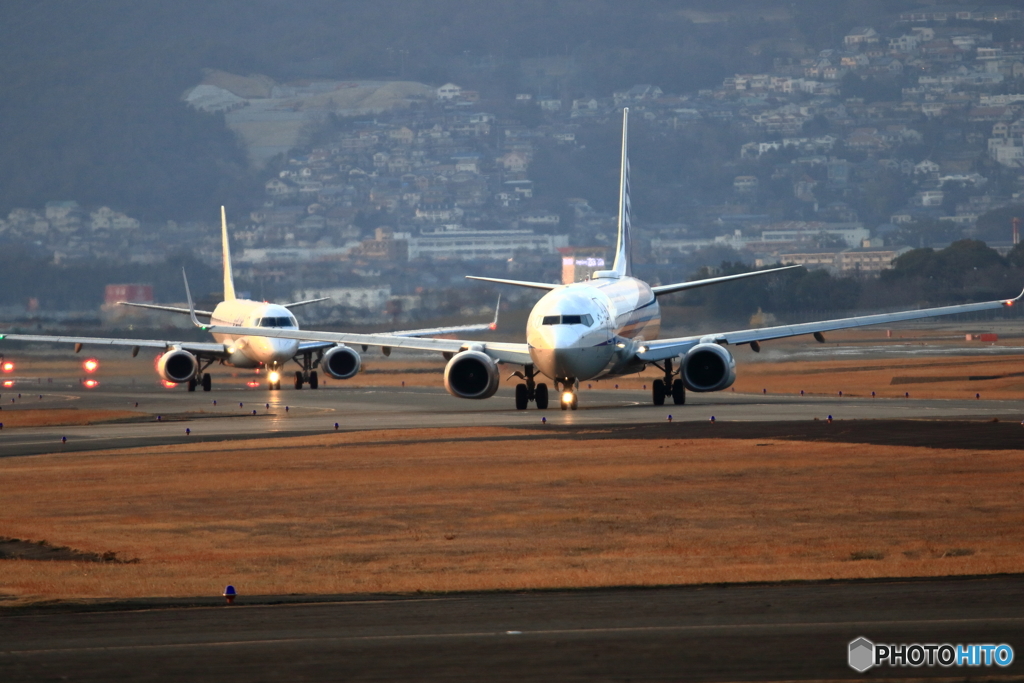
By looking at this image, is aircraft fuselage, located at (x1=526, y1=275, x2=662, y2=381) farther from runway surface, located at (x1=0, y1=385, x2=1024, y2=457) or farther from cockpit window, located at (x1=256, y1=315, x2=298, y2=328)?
cockpit window, located at (x1=256, y1=315, x2=298, y2=328)

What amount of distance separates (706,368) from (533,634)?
102ft

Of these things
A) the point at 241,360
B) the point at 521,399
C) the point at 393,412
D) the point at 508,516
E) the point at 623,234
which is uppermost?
the point at 623,234

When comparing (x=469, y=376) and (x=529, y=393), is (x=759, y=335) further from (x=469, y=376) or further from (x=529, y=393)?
(x=469, y=376)

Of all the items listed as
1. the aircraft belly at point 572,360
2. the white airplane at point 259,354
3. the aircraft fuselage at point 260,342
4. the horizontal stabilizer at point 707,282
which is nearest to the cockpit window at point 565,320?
the aircraft belly at point 572,360

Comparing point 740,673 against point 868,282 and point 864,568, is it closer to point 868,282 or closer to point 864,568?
point 864,568

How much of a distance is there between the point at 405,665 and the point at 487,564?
5629 millimetres

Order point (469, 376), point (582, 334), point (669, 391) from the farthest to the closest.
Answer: point (669, 391) → point (469, 376) → point (582, 334)

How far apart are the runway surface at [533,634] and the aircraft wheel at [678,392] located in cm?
2968

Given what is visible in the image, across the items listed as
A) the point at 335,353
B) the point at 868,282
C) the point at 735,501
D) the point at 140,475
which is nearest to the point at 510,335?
the point at 335,353

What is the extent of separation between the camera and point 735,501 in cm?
2203

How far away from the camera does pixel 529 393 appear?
45469 millimetres

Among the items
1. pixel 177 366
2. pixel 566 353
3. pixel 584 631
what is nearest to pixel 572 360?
pixel 566 353

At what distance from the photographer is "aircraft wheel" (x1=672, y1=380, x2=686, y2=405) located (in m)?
44.9

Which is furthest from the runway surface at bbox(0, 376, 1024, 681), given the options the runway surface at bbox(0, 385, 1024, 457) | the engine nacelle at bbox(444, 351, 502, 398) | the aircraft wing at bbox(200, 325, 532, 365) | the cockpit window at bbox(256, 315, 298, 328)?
the cockpit window at bbox(256, 315, 298, 328)
